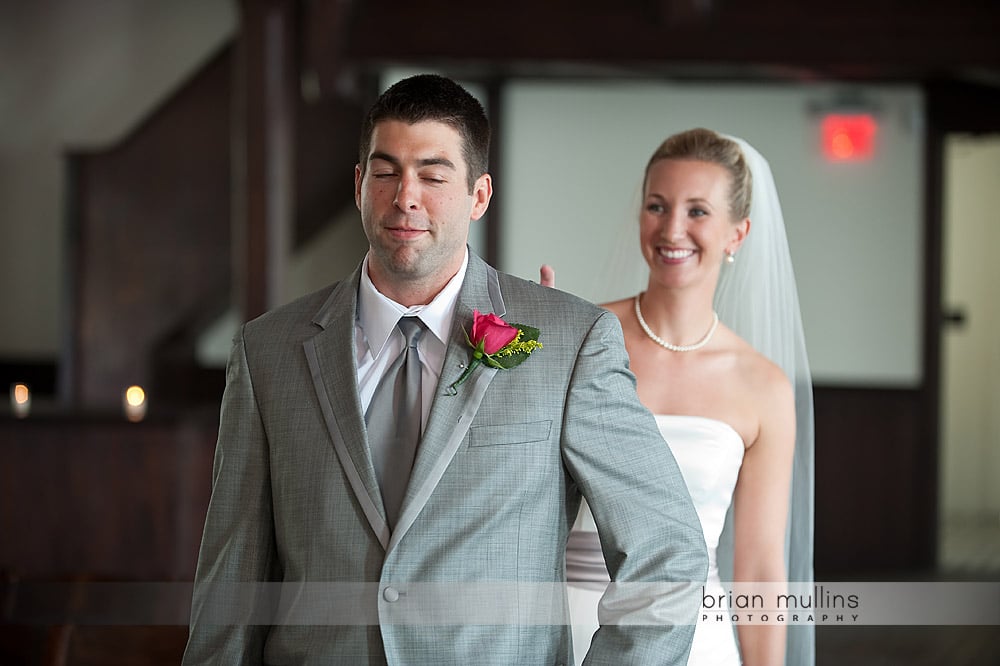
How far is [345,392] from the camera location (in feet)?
5.91

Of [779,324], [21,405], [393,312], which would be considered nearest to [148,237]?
[21,405]

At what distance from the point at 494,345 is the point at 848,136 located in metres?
4.74

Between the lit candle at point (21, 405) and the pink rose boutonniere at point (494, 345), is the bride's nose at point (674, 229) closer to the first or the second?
the pink rose boutonniere at point (494, 345)

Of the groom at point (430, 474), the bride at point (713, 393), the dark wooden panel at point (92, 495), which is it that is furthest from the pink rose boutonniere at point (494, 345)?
the dark wooden panel at point (92, 495)

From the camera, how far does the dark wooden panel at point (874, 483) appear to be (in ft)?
20.0

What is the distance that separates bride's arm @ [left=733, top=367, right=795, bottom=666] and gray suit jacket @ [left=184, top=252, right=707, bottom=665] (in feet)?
1.61

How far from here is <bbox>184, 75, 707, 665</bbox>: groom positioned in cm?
175

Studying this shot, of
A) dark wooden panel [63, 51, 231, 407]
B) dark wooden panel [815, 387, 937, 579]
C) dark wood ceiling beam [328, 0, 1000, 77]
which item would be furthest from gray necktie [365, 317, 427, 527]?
dark wooden panel [63, 51, 231, 407]

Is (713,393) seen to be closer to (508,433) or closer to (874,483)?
(508,433)

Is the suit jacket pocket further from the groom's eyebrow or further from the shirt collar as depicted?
the groom's eyebrow

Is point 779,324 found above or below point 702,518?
above

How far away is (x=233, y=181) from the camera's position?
686cm

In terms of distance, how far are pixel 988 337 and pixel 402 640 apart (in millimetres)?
6878

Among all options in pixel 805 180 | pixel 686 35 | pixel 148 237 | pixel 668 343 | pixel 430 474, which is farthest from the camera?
pixel 148 237
